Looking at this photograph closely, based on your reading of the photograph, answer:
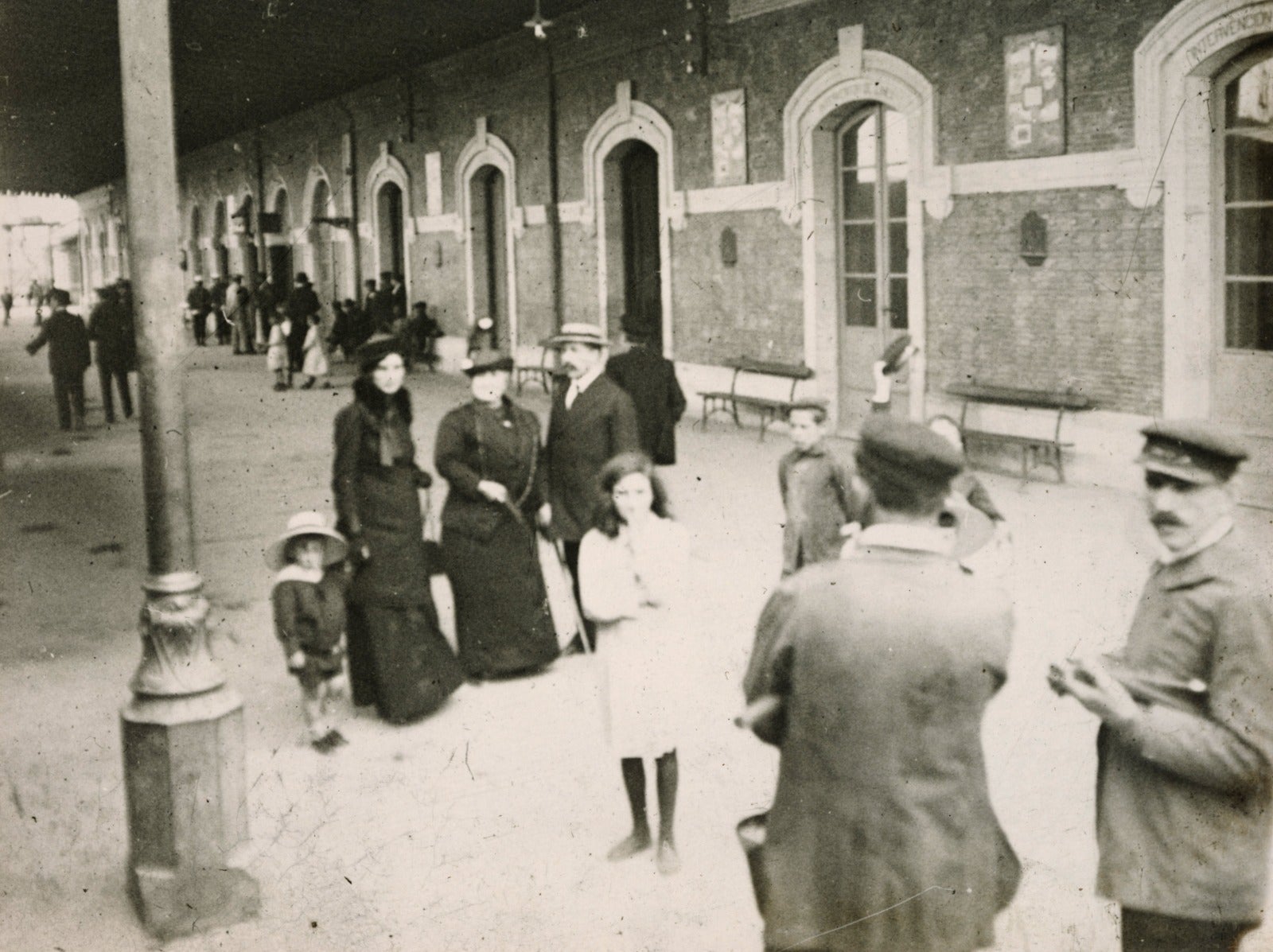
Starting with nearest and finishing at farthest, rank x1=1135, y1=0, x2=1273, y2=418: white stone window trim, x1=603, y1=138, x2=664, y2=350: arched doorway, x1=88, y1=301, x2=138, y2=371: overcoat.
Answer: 1. x1=1135, y1=0, x2=1273, y2=418: white stone window trim
2. x1=88, y1=301, x2=138, y2=371: overcoat
3. x1=603, y1=138, x2=664, y2=350: arched doorway

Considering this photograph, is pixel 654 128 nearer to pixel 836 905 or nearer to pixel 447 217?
pixel 447 217

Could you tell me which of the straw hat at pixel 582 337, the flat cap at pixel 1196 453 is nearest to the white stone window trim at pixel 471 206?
the straw hat at pixel 582 337

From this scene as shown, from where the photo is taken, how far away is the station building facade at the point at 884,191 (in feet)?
34.1

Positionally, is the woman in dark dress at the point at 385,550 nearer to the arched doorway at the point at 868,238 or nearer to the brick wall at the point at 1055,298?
the brick wall at the point at 1055,298

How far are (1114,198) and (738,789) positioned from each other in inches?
292

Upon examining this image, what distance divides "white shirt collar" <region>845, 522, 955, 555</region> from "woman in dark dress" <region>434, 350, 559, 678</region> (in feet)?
13.2

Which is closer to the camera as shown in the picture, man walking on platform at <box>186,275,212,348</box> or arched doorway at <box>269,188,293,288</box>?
man walking on platform at <box>186,275,212,348</box>

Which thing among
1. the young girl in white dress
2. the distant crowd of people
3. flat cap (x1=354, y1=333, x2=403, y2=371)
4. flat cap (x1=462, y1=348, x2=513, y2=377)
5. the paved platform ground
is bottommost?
the paved platform ground

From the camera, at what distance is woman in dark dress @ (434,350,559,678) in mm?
6551

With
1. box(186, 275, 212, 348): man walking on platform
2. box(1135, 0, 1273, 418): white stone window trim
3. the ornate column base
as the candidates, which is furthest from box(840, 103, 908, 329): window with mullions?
box(186, 275, 212, 348): man walking on platform

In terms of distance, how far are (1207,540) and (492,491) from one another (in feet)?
13.3

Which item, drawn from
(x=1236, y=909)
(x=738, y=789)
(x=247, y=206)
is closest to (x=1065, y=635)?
(x=738, y=789)

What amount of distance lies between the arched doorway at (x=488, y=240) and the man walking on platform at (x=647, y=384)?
44.9 feet

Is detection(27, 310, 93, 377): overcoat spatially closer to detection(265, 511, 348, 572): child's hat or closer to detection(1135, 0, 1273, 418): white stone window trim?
detection(265, 511, 348, 572): child's hat
